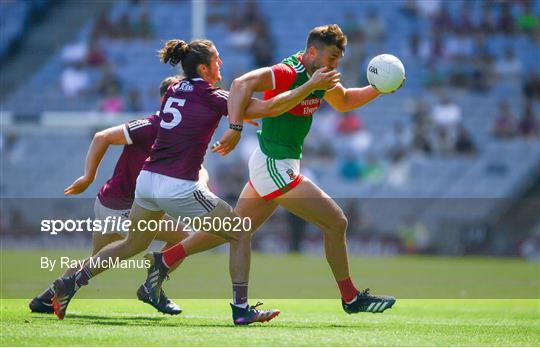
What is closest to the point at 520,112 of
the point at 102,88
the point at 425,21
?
the point at 425,21

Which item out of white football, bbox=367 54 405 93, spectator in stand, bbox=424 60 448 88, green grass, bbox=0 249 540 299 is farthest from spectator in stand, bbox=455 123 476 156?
white football, bbox=367 54 405 93

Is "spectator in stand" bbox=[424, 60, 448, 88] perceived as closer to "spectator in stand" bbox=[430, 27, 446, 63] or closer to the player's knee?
"spectator in stand" bbox=[430, 27, 446, 63]

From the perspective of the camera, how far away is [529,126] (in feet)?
81.1

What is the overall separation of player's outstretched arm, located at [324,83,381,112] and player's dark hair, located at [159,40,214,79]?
1524 millimetres

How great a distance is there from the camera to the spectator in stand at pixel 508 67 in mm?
26078

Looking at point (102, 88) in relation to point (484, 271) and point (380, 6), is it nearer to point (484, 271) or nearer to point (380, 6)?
point (380, 6)

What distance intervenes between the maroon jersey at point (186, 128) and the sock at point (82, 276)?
3.19ft

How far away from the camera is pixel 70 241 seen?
73.0ft

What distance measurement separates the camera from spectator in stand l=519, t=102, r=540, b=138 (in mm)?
24641

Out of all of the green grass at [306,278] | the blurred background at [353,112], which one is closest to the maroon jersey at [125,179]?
the green grass at [306,278]

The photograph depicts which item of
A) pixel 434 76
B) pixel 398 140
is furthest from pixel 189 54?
pixel 434 76

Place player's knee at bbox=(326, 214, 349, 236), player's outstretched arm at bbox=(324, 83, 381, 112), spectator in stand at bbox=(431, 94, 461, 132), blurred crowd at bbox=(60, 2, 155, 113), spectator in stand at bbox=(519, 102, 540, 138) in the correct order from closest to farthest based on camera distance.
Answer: player's knee at bbox=(326, 214, 349, 236)
player's outstretched arm at bbox=(324, 83, 381, 112)
spectator in stand at bbox=(431, 94, 461, 132)
spectator in stand at bbox=(519, 102, 540, 138)
blurred crowd at bbox=(60, 2, 155, 113)

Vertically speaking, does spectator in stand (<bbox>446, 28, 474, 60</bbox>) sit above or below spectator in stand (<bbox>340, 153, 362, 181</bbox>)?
above

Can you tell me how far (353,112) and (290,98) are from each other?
55.4ft
